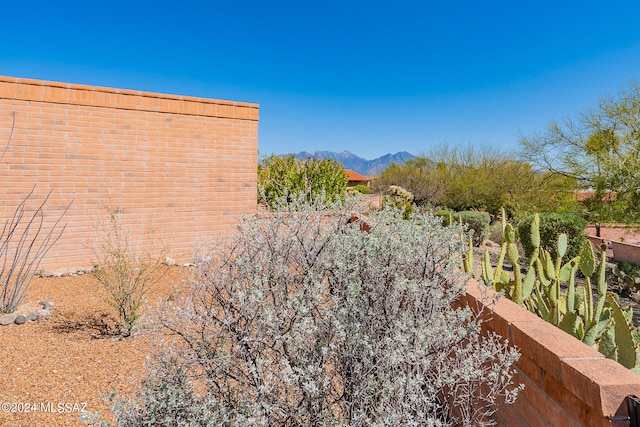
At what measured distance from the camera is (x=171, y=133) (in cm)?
786

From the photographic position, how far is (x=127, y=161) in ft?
24.6

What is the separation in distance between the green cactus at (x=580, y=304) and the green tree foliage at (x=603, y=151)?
11236mm

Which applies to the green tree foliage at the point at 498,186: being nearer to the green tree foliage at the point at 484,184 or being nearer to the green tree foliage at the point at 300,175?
the green tree foliage at the point at 484,184

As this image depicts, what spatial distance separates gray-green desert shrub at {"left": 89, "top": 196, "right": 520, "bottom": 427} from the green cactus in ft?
2.45

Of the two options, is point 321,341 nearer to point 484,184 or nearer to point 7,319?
point 7,319

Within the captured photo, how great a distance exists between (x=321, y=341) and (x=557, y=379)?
1.12m

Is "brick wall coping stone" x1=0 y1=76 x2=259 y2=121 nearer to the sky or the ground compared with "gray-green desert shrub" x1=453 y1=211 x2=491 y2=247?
nearer to the sky

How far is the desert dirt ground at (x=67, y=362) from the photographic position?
8.98ft

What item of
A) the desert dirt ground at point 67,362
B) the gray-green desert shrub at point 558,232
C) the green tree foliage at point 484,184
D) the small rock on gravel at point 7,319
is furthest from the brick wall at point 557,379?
the green tree foliage at point 484,184

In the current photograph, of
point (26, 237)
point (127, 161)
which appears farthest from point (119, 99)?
point (26, 237)

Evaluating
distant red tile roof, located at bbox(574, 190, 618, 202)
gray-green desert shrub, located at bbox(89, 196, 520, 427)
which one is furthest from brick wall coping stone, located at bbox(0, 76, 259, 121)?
distant red tile roof, located at bbox(574, 190, 618, 202)

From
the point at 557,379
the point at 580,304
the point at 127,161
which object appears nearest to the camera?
the point at 557,379

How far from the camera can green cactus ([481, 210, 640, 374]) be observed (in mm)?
2104

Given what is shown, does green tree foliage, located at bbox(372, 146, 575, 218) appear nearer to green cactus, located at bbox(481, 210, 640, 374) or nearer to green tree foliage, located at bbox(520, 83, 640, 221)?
green tree foliage, located at bbox(520, 83, 640, 221)
